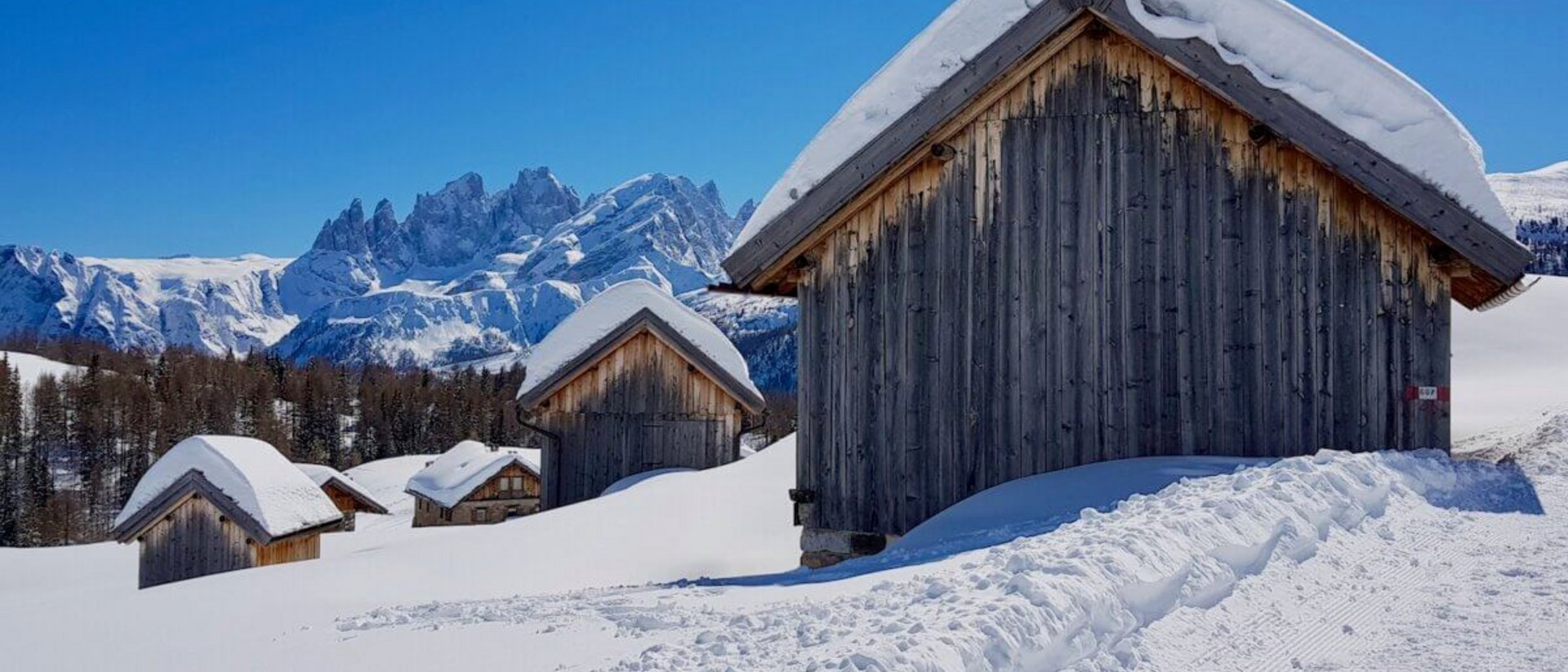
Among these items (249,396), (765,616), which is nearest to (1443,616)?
(765,616)

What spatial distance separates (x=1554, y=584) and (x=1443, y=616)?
0.87m

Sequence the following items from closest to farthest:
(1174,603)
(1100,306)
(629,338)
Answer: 1. (1174,603)
2. (1100,306)
3. (629,338)

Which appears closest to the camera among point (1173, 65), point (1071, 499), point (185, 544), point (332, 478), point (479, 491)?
point (1071, 499)

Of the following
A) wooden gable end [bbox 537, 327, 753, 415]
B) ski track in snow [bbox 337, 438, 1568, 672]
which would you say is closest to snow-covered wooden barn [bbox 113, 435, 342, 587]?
wooden gable end [bbox 537, 327, 753, 415]

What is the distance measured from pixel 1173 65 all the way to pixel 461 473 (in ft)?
128

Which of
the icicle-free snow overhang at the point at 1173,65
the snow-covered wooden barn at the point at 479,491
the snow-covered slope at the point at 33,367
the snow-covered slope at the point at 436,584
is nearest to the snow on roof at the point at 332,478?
the snow-covered wooden barn at the point at 479,491

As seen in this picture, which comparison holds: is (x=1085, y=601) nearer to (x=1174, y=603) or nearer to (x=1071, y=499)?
(x=1174, y=603)

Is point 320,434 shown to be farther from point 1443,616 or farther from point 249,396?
point 1443,616

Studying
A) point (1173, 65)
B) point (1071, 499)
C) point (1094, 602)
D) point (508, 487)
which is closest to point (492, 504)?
point (508, 487)

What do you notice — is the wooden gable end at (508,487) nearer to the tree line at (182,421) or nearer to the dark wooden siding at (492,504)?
the dark wooden siding at (492,504)

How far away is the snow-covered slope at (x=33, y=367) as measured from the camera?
13162 cm

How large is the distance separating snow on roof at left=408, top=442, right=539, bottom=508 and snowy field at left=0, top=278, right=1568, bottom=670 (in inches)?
1232

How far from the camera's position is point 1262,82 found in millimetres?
7961

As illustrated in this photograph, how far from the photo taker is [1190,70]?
8258 millimetres
